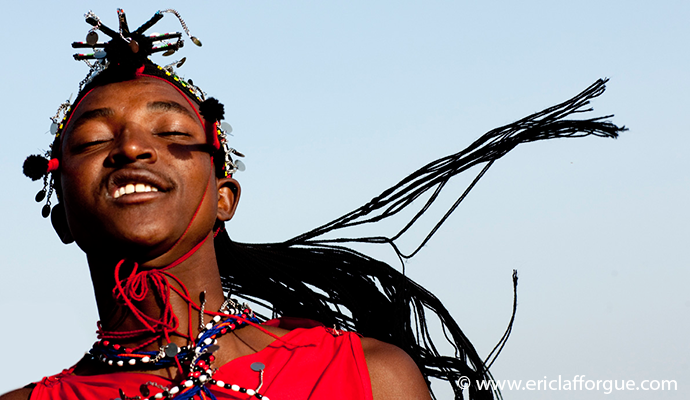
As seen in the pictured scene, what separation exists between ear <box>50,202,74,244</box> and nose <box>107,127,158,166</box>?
1.85 ft

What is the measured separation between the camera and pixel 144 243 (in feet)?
11.5

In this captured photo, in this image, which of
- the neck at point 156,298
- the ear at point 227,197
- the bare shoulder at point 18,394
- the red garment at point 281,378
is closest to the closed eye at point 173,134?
the ear at point 227,197

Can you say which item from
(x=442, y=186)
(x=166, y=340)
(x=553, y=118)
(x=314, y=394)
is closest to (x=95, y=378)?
(x=166, y=340)

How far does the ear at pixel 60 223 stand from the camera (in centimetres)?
399

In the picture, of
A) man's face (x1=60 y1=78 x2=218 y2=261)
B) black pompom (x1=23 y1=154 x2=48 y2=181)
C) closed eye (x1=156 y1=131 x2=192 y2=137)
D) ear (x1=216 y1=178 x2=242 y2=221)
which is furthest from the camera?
ear (x1=216 y1=178 x2=242 y2=221)

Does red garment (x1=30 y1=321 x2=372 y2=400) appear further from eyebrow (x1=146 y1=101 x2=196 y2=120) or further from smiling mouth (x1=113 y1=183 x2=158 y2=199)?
eyebrow (x1=146 y1=101 x2=196 y2=120)

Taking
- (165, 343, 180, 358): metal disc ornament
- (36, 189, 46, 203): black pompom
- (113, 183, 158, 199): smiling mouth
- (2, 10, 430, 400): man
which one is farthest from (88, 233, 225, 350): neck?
(36, 189, 46, 203): black pompom

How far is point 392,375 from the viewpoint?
3.67m

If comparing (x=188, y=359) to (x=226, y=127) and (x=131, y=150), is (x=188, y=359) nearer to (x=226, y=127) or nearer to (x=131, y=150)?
(x=131, y=150)

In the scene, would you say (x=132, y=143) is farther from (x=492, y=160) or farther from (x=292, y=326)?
(x=492, y=160)

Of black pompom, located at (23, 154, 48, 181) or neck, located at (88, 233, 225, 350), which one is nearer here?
neck, located at (88, 233, 225, 350)

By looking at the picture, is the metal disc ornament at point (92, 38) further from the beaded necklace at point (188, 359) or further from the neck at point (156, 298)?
the beaded necklace at point (188, 359)

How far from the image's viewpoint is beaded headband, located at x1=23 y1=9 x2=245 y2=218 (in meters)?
→ 3.96

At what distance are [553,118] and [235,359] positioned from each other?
1.82 metres
